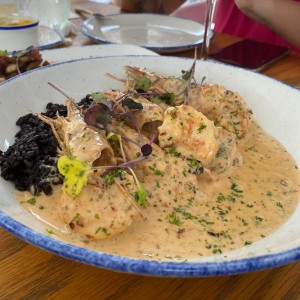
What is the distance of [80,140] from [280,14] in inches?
91.5

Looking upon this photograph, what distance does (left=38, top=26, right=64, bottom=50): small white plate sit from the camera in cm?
258

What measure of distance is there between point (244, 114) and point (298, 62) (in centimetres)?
119

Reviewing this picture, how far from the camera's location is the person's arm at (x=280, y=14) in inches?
117

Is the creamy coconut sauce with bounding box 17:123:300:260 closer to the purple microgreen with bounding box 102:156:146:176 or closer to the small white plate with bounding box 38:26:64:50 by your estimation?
the purple microgreen with bounding box 102:156:146:176

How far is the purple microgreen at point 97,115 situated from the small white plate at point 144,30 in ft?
4.80

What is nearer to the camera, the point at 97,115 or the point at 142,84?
the point at 97,115

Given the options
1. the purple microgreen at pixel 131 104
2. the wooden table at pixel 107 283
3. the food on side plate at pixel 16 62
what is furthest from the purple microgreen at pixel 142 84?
the wooden table at pixel 107 283

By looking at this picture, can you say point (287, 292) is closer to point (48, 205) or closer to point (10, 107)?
point (48, 205)

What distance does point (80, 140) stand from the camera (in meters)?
1.27

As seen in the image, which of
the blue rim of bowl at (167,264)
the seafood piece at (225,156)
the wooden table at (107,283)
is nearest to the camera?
the blue rim of bowl at (167,264)

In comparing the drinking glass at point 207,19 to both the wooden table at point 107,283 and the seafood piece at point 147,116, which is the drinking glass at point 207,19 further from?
the wooden table at point 107,283

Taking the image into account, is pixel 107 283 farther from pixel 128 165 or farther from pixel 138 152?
pixel 138 152

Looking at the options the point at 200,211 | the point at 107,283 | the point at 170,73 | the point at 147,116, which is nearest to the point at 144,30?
the point at 170,73

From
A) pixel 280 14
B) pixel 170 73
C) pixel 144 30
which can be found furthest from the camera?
pixel 144 30
